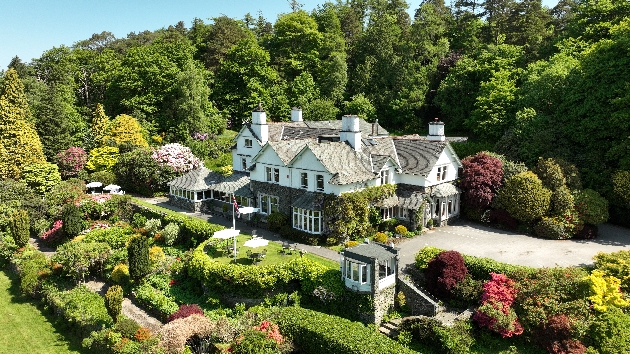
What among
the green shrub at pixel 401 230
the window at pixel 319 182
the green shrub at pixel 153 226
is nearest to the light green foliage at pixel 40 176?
the green shrub at pixel 153 226

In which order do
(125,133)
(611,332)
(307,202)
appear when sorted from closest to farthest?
(611,332) → (307,202) → (125,133)

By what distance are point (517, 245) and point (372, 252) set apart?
11689 mm

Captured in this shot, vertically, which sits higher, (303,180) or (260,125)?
(260,125)

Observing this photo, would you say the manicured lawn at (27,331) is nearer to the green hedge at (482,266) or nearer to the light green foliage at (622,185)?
the green hedge at (482,266)

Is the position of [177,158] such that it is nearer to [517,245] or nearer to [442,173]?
[442,173]

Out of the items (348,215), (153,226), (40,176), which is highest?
(40,176)

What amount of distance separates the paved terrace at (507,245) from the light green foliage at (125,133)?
20825mm

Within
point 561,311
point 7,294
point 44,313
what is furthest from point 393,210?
point 7,294

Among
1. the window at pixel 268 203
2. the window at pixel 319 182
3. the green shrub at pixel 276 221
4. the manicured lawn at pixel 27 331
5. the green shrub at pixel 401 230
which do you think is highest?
the window at pixel 319 182

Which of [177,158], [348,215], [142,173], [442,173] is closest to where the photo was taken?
[348,215]

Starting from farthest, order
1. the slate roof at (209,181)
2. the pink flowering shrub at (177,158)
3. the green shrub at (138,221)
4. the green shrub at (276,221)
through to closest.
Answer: the pink flowering shrub at (177,158) < the slate roof at (209,181) < the green shrub at (138,221) < the green shrub at (276,221)

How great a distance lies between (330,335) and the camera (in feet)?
64.3

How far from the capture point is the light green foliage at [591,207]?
29.7m

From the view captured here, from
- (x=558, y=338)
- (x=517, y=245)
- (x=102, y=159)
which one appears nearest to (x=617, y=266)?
(x=558, y=338)
